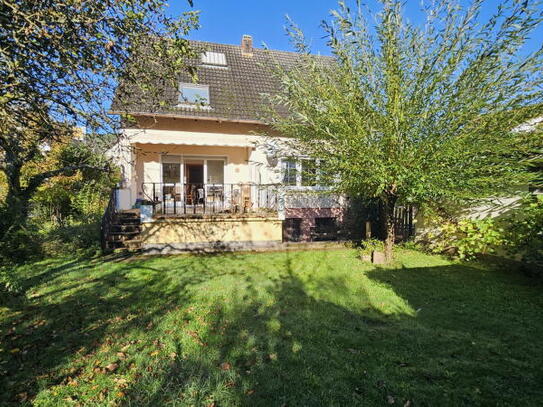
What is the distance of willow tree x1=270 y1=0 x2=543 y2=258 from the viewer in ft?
22.7

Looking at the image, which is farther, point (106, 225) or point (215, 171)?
point (215, 171)

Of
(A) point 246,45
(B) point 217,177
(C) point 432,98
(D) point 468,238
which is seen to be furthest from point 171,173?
(D) point 468,238

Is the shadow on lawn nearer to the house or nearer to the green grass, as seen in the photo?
the green grass

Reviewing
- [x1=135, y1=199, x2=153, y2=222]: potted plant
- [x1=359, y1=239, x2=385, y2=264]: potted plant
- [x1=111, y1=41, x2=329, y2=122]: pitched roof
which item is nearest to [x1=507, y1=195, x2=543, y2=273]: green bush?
[x1=359, y1=239, x2=385, y2=264]: potted plant

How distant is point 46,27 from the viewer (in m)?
4.15

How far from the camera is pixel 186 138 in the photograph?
44.5 ft

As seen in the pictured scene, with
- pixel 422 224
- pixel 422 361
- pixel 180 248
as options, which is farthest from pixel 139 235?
pixel 422 224

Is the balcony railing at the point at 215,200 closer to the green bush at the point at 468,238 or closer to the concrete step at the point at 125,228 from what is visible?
the concrete step at the point at 125,228

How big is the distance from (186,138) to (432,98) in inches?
409

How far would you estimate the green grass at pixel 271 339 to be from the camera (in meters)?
3.53

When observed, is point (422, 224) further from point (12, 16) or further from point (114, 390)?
point (12, 16)

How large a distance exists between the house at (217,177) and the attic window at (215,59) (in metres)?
0.07

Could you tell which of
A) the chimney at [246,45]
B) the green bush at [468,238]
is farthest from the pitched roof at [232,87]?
the green bush at [468,238]

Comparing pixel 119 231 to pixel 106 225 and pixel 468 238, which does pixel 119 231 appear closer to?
pixel 106 225
